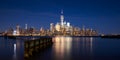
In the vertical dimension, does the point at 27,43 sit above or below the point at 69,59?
above

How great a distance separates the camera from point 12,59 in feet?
73.8

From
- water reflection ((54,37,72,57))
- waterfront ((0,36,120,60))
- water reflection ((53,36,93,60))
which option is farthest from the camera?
water reflection ((54,37,72,57))

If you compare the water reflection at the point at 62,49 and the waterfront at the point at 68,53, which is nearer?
the waterfront at the point at 68,53

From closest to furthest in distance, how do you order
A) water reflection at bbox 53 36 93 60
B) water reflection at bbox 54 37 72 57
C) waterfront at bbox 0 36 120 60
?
waterfront at bbox 0 36 120 60 → water reflection at bbox 53 36 93 60 → water reflection at bbox 54 37 72 57

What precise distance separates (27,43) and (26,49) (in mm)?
709

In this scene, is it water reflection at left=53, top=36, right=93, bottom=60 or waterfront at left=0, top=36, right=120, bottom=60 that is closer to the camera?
waterfront at left=0, top=36, right=120, bottom=60

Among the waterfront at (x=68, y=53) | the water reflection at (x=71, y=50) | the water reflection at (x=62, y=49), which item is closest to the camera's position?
the waterfront at (x=68, y=53)

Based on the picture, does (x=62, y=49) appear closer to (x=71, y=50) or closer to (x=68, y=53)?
(x=71, y=50)

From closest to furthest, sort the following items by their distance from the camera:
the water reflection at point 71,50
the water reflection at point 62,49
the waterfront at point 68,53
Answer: the waterfront at point 68,53 < the water reflection at point 71,50 < the water reflection at point 62,49

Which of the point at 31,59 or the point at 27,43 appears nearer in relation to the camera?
the point at 31,59

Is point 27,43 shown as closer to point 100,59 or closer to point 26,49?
point 26,49

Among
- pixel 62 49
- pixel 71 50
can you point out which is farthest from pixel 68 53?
pixel 62 49

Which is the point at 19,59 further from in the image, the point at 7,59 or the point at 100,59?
the point at 100,59

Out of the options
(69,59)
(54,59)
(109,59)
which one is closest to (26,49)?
(54,59)
